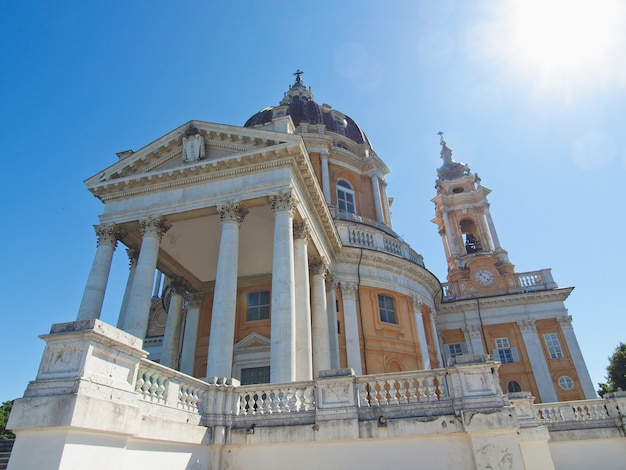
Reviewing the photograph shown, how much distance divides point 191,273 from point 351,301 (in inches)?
293

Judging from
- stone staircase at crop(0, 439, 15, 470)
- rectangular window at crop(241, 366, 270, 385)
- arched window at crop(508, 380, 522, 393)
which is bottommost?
stone staircase at crop(0, 439, 15, 470)

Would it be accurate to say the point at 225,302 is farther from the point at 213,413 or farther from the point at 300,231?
the point at 300,231

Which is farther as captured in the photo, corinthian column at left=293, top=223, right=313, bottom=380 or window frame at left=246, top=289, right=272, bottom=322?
window frame at left=246, top=289, right=272, bottom=322

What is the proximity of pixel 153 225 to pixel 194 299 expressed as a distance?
632cm

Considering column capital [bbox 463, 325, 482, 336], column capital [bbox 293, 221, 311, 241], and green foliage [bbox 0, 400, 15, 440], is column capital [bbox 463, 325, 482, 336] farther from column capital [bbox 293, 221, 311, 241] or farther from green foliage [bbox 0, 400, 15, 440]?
green foliage [bbox 0, 400, 15, 440]

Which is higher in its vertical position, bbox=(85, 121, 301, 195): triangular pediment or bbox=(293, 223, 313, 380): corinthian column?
bbox=(85, 121, 301, 195): triangular pediment

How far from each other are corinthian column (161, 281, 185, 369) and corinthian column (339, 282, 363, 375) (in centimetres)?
735

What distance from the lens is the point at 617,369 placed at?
31203 mm

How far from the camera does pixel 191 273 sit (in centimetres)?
1927

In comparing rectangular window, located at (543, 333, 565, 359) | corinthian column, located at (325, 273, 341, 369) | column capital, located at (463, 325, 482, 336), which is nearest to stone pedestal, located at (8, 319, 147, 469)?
corinthian column, located at (325, 273, 341, 369)

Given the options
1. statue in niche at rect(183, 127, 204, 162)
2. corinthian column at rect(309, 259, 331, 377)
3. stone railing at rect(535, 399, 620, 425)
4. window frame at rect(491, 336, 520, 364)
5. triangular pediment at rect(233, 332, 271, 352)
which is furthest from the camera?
window frame at rect(491, 336, 520, 364)

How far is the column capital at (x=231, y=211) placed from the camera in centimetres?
1337

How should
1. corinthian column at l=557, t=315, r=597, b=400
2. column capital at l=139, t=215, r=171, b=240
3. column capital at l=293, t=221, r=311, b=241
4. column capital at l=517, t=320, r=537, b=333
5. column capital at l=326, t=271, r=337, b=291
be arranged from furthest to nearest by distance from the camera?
column capital at l=517, t=320, r=537, b=333 → corinthian column at l=557, t=315, r=597, b=400 → column capital at l=326, t=271, r=337, b=291 → column capital at l=293, t=221, r=311, b=241 → column capital at l=139, t=215, r=171, b=240

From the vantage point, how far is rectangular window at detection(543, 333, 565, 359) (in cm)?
2477
